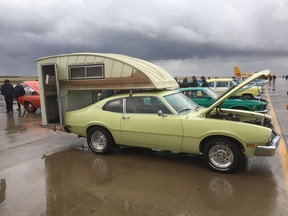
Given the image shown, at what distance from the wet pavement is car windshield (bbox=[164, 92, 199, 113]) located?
111 centimetres

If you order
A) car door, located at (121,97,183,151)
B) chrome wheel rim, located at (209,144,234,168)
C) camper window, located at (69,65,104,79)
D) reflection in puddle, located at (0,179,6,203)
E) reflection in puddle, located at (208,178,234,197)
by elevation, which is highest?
camper window, located at (69,65,104,79)

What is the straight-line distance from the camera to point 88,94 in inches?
336

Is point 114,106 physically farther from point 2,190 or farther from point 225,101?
point 225,101

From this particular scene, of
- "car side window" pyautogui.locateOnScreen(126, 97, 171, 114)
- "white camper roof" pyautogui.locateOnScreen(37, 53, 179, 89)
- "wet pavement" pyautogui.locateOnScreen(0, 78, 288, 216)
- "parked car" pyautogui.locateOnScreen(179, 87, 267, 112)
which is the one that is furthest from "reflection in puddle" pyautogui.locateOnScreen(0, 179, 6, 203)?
"parked car" pyautogui.locateOnScreen(179, 87, 267, 112)

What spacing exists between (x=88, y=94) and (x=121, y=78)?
6.62ft

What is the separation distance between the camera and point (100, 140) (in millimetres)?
6957

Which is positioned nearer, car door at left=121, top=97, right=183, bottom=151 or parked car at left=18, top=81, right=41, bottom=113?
car door at left=121, top=97, right=183, bottom=151

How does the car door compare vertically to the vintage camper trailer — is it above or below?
below

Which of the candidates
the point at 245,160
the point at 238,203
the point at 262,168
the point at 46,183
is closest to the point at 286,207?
the point at 238,203

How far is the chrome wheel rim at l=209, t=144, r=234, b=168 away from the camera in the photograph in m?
5.44

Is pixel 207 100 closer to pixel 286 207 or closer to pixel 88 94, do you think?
pixel 88 94

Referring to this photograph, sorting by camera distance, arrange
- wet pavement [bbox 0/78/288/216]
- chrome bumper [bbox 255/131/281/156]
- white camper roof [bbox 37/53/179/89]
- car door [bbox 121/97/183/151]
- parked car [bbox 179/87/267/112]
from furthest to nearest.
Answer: parked car [bbox 179/87/267/112]
white camper roof [bbox 37/53/179/89]
car door [bbox 121/97/183/151]
chrome bumper [bbox 255/131/281/156]
wet pavement [bbox 0/78/288/216]

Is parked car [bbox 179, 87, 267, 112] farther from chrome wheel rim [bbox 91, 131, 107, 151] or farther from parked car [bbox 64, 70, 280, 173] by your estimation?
chrome wheel rim [bbox 91, 131, 107, 151]

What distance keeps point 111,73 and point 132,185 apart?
2.98 metres
